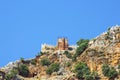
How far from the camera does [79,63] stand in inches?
4705

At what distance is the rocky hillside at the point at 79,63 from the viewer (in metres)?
115

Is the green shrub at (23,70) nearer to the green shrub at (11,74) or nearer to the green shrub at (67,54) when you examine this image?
the green shrub at (11,74)

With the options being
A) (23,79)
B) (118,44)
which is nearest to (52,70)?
(23,79)

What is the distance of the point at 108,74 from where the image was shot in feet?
367

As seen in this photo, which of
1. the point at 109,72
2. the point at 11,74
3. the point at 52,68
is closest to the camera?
the point at 109,72

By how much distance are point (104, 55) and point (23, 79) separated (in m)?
15.5

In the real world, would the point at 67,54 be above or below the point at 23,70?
above

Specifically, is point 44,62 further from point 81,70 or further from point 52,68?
point 81,70

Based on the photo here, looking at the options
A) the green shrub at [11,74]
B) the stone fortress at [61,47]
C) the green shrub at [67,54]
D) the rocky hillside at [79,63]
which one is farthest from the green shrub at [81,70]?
the stone fortress at [61,47]

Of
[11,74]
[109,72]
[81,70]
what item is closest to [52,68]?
[11,74]

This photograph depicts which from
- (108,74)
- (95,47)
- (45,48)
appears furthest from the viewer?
(45,48)

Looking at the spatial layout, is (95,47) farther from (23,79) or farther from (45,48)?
(45,48)

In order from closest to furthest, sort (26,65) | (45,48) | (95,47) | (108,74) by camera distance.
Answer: (108,74)
(95,47)
(26,65)
(45,48)

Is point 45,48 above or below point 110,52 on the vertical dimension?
above
